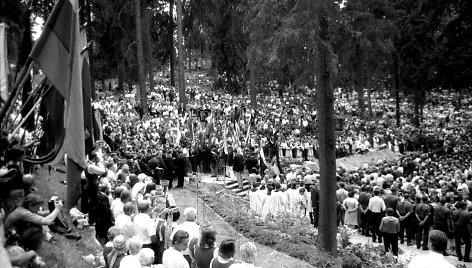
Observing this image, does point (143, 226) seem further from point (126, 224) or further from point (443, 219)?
point (443, 219)

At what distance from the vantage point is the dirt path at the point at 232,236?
1105cm

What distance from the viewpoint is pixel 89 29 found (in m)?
34.7

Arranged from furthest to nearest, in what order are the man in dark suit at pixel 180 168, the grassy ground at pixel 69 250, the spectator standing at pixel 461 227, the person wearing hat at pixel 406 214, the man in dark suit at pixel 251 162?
the man in dark suit at pixel 251 162 → the man in dark suit at pixel 180 168 → the person wearing hat at pixel 406 214 → the spectator standing at pixel 461 227 → the grassy ground at pixel 69 250

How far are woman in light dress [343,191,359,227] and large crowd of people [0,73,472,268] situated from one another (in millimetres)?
40

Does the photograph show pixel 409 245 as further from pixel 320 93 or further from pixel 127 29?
pixel 127 29

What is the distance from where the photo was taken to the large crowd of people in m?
6.32

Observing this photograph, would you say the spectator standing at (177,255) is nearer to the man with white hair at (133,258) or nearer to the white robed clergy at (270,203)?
the man with white hair at (133,258)

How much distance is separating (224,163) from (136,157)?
5445 mm

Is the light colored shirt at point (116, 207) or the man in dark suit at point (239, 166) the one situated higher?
the light colored shirt at point (116, 207)

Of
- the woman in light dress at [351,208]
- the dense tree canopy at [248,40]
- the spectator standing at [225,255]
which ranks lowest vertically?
the woman in light dress at [351,208]

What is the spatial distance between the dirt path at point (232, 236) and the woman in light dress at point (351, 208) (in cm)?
418

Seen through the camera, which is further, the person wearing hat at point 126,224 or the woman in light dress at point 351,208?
the woman in light dress at point 351,208

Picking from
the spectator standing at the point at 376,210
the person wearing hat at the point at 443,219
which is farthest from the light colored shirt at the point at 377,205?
the person wearing hat at the point at 443,219

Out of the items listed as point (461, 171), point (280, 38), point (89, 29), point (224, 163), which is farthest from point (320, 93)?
point (89, 29)
